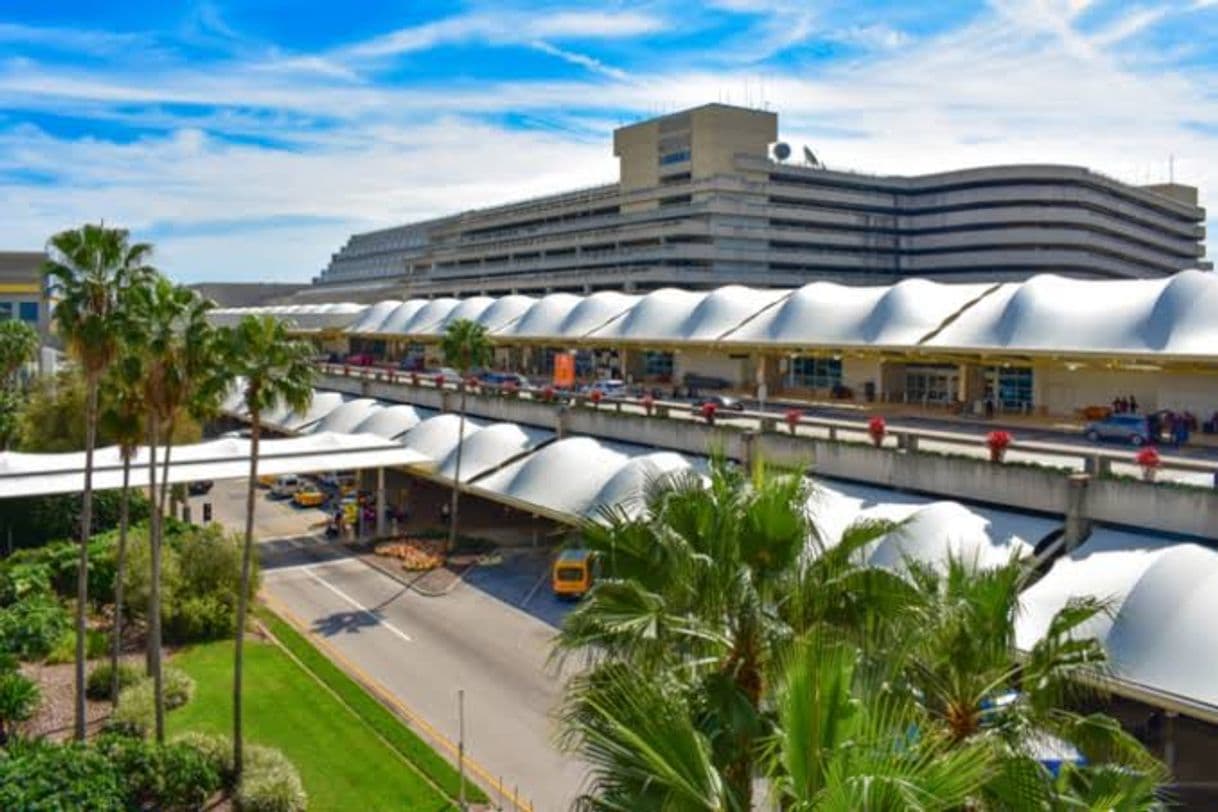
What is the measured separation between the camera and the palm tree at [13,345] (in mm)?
64125

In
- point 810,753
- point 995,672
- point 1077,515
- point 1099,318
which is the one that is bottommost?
point 1077,515

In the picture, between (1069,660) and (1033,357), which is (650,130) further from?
(1069,660)

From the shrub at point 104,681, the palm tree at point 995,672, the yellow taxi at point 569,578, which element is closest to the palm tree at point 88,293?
the shrub at point 104,681

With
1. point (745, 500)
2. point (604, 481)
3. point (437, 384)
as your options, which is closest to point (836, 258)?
point (437, 384)

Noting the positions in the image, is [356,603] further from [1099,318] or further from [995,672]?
[1099,318]

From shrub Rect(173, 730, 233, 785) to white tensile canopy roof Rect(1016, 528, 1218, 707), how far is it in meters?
18.5

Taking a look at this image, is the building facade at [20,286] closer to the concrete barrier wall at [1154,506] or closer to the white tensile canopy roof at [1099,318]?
the white tensile canopy roof at [1099,318]

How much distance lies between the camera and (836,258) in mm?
142875

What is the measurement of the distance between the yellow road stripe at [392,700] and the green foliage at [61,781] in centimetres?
766

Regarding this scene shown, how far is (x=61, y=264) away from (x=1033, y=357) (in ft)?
127

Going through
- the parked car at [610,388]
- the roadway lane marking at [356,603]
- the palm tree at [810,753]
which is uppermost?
the parked car at [610,388]

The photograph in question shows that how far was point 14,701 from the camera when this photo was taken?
27.4 m

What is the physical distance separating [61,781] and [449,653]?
1343cm

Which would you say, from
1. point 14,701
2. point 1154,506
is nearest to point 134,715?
point 14,701
